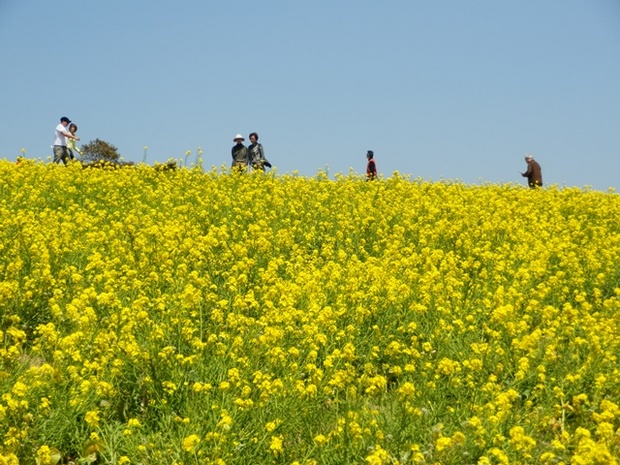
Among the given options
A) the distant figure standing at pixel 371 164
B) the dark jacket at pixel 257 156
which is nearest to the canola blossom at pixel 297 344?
the dark jacket at pixel 257 156

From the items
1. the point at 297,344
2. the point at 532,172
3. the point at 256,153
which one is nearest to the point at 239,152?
the point at 256,153

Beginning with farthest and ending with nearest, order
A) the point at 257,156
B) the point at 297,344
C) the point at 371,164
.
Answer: the point at 371,164
the point at 257,156
the point at 297,344

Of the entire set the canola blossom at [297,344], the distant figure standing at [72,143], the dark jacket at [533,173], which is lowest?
the canola blossom at [297,344]

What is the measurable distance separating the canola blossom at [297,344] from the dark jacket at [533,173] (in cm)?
1006

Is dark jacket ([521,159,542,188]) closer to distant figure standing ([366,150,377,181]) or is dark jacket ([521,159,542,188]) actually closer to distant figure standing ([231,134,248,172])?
distant figure standing ([366,150,377,181])

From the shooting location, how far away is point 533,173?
20.5 metres

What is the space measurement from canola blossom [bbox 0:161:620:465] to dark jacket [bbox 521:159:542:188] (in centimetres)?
1006

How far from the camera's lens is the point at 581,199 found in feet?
48.2

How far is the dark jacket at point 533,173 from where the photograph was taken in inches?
803

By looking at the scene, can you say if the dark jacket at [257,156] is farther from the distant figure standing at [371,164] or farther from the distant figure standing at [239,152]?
the distant figure standing at [371,164]

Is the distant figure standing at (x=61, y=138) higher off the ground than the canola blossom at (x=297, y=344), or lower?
higher

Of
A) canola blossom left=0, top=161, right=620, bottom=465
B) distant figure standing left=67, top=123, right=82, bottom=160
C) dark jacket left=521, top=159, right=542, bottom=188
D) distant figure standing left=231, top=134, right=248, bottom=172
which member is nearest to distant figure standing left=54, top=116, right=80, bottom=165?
distant figure standing left=67, top=123, right=82, bottom=160

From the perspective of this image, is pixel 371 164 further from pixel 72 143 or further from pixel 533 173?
pixel 72 143

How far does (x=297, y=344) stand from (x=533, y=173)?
16.6 m
